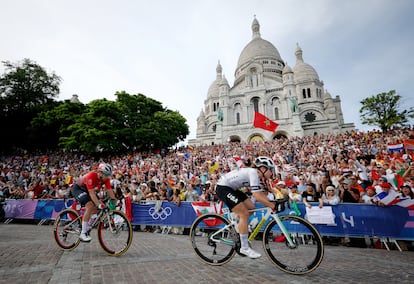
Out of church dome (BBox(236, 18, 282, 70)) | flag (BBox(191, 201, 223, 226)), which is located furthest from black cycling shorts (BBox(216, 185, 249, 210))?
church dome (BBox(236, 18, 282, 70))

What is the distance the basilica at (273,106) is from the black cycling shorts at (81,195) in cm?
4139

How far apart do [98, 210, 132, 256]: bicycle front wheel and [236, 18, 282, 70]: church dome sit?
71889 millimetres

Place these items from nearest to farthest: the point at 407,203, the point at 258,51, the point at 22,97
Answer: the point at 407,203 < the point at 22,97 < the point at 258,51

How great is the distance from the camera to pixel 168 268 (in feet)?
12.5

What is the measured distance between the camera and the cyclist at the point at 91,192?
465 centimetres

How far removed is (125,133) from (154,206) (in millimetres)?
24574

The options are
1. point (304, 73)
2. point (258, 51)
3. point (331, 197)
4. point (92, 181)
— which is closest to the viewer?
point (92, 181)

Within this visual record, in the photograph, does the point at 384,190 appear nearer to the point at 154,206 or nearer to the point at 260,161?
the point at 260,161

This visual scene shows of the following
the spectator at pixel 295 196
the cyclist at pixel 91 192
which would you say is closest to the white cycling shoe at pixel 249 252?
the cyclist at pixel 91 192

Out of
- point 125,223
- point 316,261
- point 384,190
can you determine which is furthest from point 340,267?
point 125,223

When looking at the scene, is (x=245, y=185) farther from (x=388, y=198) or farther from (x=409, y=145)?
(x=409, y=145)

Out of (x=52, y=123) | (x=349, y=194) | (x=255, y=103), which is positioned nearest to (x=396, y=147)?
(x=349, y=194)

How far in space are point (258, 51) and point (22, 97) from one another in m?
60.7

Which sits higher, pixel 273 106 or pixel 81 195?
pixel 273 106
